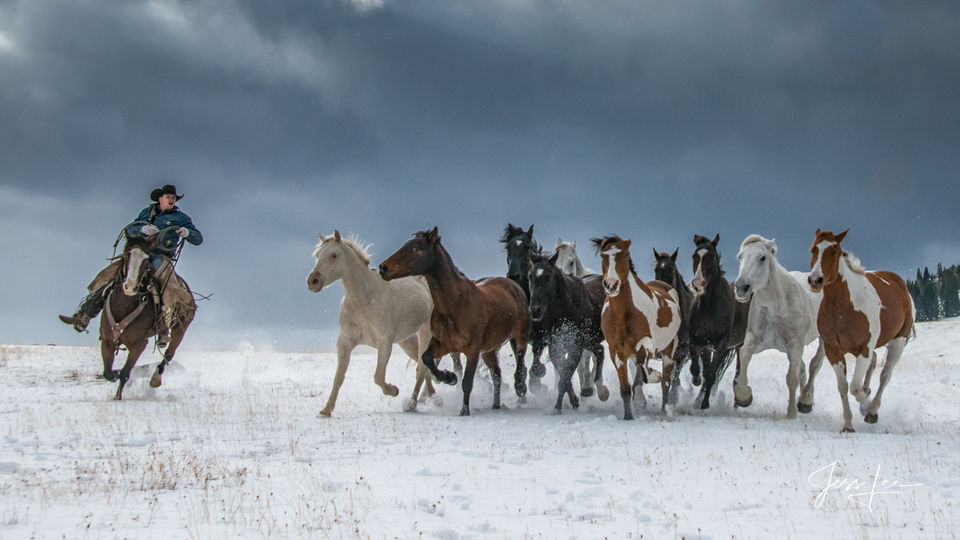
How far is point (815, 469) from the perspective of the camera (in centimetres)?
647

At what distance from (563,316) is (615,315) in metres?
1.46

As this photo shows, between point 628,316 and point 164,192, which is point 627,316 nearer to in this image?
point 628,316

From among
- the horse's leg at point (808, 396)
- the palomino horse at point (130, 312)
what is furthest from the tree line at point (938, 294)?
the palomino horse at point (130, 312)

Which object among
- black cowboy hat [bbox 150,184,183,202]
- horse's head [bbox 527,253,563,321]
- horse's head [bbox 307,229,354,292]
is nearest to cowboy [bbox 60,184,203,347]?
black cowboy hat [bbox 150,184,183,202]

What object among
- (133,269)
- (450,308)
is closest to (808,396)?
(450,308)

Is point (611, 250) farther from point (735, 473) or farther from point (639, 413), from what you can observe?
point (735, 473)

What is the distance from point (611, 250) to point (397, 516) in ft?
19.6

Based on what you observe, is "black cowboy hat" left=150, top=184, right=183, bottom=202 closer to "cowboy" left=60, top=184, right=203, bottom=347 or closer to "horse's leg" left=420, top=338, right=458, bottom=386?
"cowboy" left=60, top=184, right=203, bottom=347

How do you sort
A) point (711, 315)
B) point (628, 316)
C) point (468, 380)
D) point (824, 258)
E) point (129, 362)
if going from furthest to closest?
point (129, 362)
point (711, 315)
point (468, 380)
point (628, 316)
point (824, 258)

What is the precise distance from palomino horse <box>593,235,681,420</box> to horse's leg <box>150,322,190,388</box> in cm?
795

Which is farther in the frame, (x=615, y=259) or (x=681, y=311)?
(x=681, y=311)

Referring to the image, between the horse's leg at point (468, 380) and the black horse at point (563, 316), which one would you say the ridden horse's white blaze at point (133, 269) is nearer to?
the horse's leg at point (468, 380)

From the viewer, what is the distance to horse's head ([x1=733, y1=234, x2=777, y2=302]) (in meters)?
9.99

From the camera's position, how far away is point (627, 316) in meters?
10.3
